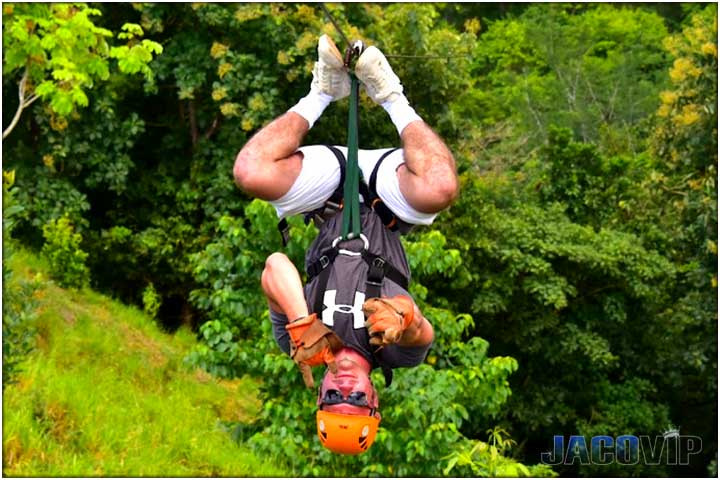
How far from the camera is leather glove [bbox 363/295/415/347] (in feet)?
8.29

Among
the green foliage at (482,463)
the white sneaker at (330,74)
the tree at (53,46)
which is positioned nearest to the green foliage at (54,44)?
the tree at (53,46)

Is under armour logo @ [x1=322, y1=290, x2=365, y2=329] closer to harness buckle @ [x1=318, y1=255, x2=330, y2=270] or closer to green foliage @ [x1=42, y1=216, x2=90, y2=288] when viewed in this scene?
harness buckle @ [x1=318, y1=255, x2=330, y2=270]

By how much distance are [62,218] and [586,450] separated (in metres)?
6.12

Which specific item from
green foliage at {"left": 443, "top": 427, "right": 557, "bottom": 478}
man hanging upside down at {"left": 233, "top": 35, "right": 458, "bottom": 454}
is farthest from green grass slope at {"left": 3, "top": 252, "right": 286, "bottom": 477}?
man hanging upside down at {"left": 233, "top": 35, "right": 458, "bottom": 454}


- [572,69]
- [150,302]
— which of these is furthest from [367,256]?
[572,69]

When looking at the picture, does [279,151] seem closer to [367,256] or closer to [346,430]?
[367,256]

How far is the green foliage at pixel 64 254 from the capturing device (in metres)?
10.7

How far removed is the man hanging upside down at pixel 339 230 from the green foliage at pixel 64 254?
8221mm

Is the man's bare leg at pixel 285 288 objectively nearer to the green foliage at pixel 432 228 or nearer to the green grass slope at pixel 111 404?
the green foliage at pixel 432 228

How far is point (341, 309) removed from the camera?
8.85 ft

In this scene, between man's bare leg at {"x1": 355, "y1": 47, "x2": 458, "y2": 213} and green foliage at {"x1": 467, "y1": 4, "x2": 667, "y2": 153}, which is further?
green foliage at {"x1": 467, "y1": 4, "x2": 667, "y2": 153}

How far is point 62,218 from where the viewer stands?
35.4 feet

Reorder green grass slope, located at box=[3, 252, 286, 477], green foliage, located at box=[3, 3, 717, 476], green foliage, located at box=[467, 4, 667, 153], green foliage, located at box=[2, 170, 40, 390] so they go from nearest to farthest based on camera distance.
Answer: green foliage, located at box=[2, 170, 40, 390] → green grass slope, located at box=[3, 252, 286, 477] → green foliage, located at box=[3, 3, 717, 476] → green foliage, located at box=[467, 4, 667, 153]

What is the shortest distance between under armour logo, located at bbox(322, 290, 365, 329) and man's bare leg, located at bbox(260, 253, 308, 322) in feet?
0.18
